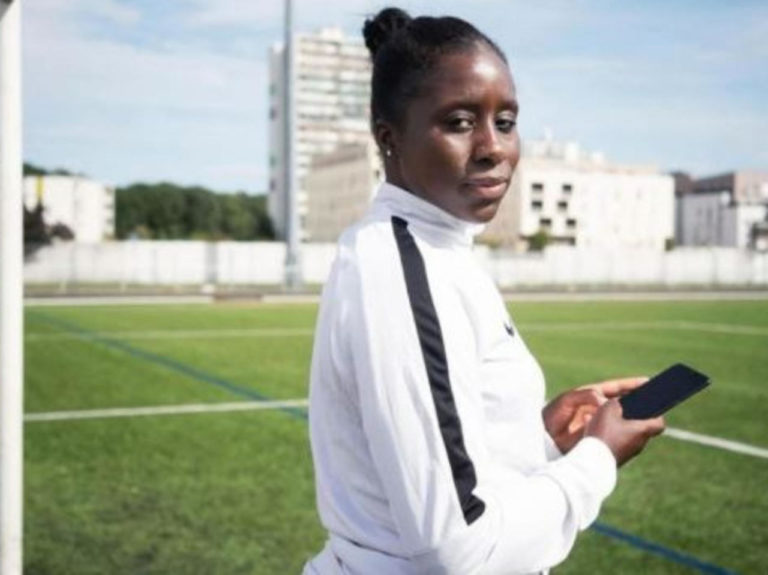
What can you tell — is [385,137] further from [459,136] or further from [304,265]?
[304,265]

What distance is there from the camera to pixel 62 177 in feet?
374

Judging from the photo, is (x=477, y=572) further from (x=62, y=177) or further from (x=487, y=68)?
(x=62, y=177)

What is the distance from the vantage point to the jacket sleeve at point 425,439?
1.39 m

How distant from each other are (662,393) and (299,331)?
16.6 metres

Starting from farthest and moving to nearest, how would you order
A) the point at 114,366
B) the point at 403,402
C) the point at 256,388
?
1. the point at 114,366
2. the point at 256,388
3. the point at 403,402

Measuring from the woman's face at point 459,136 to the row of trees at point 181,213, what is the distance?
111210 millimetres

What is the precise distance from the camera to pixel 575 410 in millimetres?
1934

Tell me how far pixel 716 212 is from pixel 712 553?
11683cm

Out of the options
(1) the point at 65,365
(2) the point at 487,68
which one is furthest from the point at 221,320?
(2) the point at 487,68

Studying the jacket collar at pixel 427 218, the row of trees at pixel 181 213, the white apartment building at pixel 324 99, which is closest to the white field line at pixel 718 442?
the jacket collar at pixel 427 218

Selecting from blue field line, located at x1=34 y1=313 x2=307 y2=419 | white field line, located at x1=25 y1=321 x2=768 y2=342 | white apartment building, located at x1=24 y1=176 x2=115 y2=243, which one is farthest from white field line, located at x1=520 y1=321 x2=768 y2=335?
white apartment building, located at x1=24 y1=176 x2=115 y2=243

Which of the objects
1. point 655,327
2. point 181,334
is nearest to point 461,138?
point 181,334

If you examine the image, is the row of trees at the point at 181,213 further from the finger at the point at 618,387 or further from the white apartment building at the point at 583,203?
the finger at the point at 618,387

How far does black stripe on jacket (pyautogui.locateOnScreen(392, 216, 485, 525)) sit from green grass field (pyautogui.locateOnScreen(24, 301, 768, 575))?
11.2 ft
